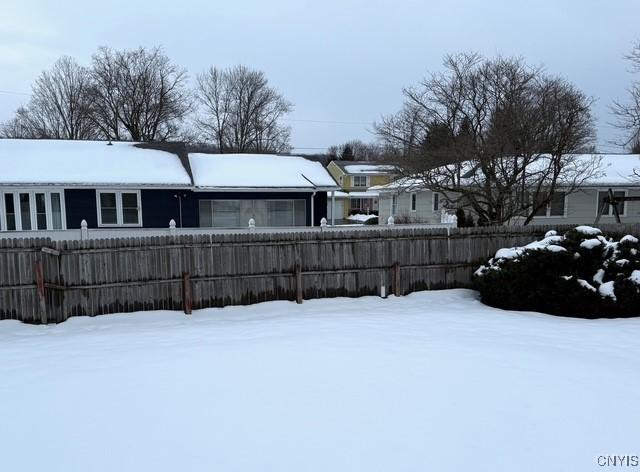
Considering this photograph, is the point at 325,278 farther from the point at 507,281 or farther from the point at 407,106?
the point at 407,106

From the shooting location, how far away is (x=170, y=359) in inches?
228

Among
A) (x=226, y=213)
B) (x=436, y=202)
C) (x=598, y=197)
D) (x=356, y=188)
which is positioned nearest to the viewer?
(x=226, y=213)

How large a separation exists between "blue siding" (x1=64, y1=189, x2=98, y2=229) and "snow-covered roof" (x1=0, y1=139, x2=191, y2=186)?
1.66ft

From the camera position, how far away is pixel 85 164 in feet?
62.3

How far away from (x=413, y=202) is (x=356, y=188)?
21.5 meters

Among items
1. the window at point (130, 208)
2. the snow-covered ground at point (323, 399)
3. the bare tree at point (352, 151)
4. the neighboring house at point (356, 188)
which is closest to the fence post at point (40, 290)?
the snow-covered ground at point (323, 399)

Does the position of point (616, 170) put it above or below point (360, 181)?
below

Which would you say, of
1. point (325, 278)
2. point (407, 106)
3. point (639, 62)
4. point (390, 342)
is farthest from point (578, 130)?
point (390, 342)

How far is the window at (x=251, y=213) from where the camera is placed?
19.6 m

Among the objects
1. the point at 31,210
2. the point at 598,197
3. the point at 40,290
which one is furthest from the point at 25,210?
the point at 598,197

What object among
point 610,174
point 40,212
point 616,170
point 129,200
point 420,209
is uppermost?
point 616,170

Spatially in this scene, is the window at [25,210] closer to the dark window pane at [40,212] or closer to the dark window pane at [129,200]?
the dark window pane at [40,212]

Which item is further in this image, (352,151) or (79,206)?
(352,151)

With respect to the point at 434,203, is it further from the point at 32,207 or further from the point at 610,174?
the point at 32,207
